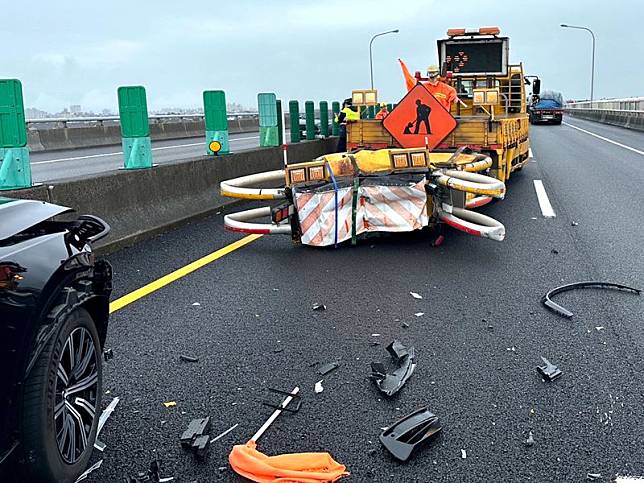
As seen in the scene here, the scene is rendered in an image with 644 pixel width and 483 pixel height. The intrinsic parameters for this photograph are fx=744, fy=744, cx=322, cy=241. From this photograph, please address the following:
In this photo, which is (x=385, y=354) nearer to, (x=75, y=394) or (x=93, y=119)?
(x=75, y=394)

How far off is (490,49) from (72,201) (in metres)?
11.6

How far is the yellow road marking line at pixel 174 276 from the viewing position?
6.02 m

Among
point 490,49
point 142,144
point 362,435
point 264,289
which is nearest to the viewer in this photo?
point 362,435

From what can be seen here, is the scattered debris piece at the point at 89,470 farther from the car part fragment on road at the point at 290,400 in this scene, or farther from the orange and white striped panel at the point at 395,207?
the orange and white striped panel at the point at 395,207

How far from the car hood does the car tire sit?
41 cm

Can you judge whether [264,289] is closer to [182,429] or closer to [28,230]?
[182,429]

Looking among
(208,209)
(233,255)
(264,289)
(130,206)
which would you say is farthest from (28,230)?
(208,209)

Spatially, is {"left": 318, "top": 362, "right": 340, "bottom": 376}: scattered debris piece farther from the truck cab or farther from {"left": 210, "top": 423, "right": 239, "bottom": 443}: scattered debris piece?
the truck cab

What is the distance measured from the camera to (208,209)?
1066 centimetres

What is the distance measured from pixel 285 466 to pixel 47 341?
3.84 ft

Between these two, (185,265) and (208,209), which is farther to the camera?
(208,209)

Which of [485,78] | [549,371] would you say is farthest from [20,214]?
[485,78]

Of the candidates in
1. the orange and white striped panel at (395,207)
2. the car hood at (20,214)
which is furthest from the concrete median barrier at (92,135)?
the car hood at (20,214)

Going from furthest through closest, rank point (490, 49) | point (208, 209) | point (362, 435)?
1. point (490, 49)
2. point (208, 209)
3. point (362, 435)
